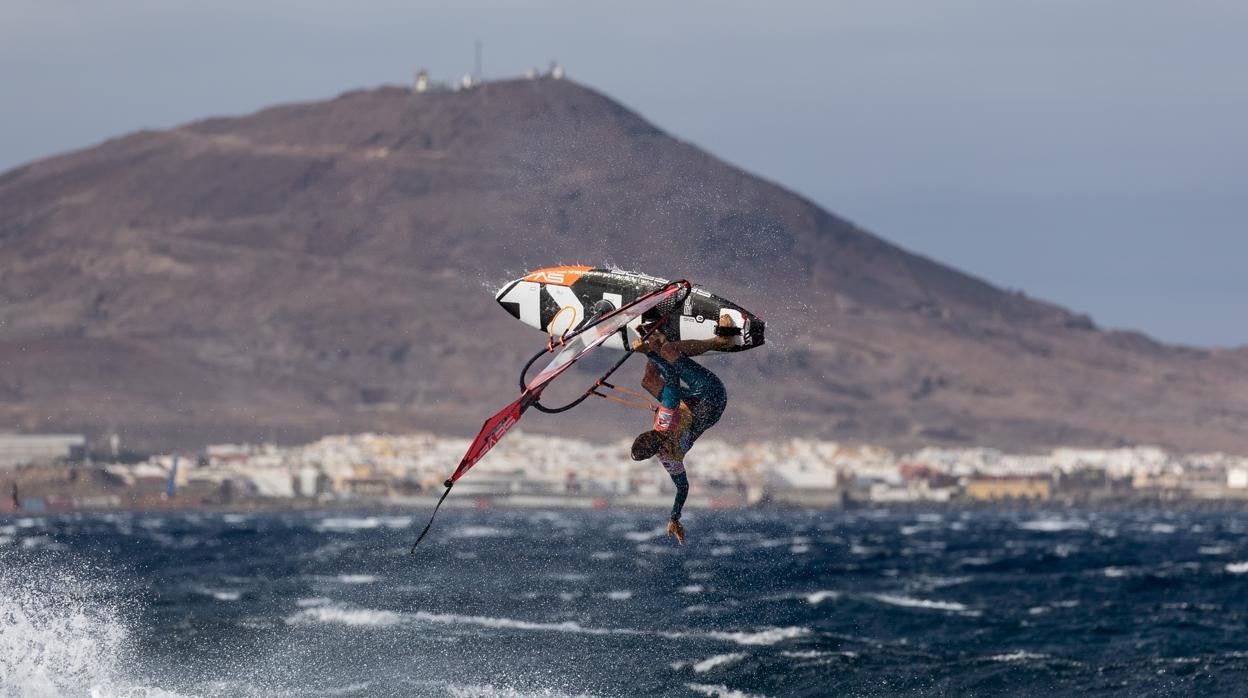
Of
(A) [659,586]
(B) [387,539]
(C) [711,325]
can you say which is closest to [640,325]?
(C) [711,325]

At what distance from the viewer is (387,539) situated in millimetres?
191500

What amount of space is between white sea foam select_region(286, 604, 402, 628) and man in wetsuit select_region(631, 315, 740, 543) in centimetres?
4758

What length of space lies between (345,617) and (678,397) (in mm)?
52115

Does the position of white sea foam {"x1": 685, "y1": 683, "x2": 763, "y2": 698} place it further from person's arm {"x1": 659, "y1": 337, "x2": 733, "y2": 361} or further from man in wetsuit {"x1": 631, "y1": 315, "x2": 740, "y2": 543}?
person's arm {"x1": 659, "y1": 337, "x2": 733, "y2": 361}

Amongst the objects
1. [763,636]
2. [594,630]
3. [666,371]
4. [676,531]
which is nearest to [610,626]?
[594,630]

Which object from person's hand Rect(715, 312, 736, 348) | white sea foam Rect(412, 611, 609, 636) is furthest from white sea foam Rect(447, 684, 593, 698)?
person's hand Rect(715, 312, 736, 348)

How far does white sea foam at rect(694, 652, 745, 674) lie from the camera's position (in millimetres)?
74625

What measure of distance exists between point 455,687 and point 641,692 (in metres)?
6.55

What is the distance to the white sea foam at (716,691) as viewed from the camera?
6900cm

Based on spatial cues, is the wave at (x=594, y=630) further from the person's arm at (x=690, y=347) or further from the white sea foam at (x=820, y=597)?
the person's arm at (x=690, y=347)

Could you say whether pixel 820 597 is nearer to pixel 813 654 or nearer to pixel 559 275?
pixel 813 654

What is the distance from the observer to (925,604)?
105 meters

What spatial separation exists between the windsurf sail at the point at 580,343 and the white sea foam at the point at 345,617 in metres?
48.7

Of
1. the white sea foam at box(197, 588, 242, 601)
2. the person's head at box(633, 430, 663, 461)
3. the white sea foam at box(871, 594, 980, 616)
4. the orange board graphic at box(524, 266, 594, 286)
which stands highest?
the orange board graphic at box(524, 266, 594, 286)
